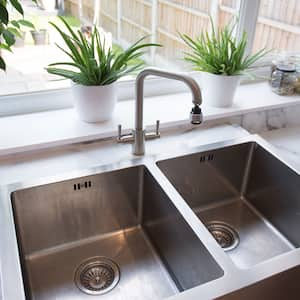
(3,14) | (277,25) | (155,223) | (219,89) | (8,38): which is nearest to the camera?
(3,14)

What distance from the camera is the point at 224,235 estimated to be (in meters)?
1.18

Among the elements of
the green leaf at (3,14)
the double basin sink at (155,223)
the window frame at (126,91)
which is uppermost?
the green leaf at (3,14)

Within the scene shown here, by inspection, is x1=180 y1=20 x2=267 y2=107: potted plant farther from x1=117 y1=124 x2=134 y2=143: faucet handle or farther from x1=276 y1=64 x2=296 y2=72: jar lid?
x1=117 y1=124 x2=134 y2=143: faucet handle

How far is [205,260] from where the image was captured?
0.85 meters

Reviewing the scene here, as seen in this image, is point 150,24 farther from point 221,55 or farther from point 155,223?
point 155,223

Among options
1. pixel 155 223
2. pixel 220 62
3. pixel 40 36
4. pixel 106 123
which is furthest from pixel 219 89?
pixel 40 36

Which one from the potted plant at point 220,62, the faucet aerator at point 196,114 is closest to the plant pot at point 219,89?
the potted plant at point 220,62

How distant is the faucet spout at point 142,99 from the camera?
90 centimetres

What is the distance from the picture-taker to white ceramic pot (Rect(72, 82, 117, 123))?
44.4 inches

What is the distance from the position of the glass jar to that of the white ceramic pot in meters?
0.72

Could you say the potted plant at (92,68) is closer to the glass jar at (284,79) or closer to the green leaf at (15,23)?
the green leaf at (15,23)

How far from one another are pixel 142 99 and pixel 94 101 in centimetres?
19

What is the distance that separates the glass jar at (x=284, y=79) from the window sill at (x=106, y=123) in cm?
3

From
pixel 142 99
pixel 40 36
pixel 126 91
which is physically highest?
pixel 40 36
